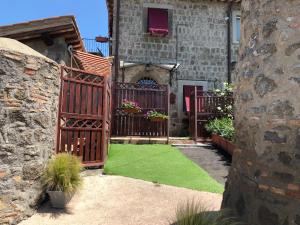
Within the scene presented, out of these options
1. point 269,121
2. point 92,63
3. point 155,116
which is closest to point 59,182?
point 269,121

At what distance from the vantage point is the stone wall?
4957mm

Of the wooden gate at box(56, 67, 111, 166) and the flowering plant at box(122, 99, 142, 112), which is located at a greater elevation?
the flowering plant at box(122, 99, 142, 112)

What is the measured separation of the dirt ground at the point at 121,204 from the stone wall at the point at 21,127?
14.6 inches

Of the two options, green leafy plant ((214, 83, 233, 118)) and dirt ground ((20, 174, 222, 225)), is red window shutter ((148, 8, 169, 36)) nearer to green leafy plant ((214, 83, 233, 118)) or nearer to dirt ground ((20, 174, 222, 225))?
green leafy plant ((214, 83, 233, 118))

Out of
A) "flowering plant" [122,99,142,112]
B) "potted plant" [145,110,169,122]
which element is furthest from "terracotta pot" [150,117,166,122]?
"flowering plant" [122,99,142,112]

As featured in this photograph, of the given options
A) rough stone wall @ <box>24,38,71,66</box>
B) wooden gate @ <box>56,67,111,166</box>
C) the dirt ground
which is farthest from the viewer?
rough stone wall @ <box>24,38,71,66</box>

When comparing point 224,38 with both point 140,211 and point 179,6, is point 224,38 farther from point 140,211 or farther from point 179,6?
point 140,211

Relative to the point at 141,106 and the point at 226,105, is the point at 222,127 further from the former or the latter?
the point at 141,106

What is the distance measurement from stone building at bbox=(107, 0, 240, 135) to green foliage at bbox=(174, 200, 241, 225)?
11.1 m

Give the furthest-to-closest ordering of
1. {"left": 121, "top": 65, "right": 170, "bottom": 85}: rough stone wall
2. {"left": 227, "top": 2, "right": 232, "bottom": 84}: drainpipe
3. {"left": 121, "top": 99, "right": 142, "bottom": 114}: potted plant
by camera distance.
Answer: {"left": 227, "top": 2, "right": 232, "bottom": 84}: drainpipe → {"left": 121, "top": 65, "right": 170, "bottom": 85}: rough stone wall → {"left": 121, "top": 99, "right": 142, "bottom": 114}: potted plant

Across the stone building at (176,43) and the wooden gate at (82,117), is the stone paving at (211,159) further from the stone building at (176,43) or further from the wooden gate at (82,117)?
the stone building at (176,43)

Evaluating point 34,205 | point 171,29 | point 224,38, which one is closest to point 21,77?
point 34,205

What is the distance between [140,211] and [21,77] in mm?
2952

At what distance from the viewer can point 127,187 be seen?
686 cm
